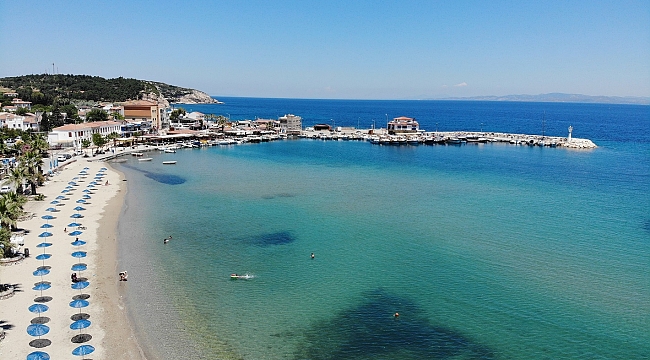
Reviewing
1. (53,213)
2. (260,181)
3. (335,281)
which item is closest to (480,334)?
(335,281)

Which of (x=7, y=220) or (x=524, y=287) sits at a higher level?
(x=7, y=220)

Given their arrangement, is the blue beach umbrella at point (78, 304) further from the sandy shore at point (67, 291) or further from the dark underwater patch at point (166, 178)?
the dark underwater patch at point (166, 178)

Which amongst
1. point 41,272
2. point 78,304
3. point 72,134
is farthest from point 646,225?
point 72,134

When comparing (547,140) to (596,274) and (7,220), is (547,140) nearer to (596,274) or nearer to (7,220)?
(596,274)

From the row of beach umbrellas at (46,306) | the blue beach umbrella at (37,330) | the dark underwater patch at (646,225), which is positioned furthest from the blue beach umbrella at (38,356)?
the dark underwater patch at (646,225)

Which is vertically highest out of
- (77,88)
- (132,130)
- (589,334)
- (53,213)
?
(77,88)

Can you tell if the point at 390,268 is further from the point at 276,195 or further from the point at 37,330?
the point at 276,195
